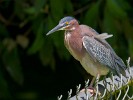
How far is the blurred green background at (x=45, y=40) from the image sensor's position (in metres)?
4.96

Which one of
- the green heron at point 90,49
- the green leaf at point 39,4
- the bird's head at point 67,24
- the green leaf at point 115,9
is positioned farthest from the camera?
the green leaf at point 115,9

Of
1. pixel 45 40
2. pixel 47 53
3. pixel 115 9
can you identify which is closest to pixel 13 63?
pixel 47 53

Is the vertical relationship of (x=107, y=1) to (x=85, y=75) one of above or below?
above

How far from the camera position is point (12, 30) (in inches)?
237

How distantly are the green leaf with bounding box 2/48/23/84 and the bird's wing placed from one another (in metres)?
2.09

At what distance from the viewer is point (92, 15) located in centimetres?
499

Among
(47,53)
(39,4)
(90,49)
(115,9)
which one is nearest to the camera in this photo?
(90,49)

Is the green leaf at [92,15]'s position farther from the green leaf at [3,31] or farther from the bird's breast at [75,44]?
the bird's breast at [75,44]

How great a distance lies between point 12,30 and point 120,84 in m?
3.24

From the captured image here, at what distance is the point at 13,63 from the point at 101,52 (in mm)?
2118

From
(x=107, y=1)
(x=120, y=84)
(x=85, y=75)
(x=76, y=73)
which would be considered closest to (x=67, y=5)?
(x=107, y=1)

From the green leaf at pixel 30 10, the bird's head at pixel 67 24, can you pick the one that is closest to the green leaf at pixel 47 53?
the green leaf at pixel 30 10

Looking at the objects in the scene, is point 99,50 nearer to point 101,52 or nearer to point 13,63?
point 101,52

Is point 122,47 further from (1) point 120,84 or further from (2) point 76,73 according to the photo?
(1) point 120,84
